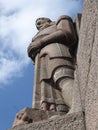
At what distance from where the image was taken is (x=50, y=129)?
3.44 m

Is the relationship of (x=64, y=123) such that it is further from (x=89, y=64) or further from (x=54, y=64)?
(x=54, y=64)

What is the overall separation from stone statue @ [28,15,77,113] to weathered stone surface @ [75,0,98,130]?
1.32 metres

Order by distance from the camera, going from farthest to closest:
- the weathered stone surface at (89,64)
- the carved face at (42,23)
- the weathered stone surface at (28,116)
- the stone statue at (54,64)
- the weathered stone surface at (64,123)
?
the carved face at (42,23)
the stone statue at (54,64)
the weathered stone surface at (28,116)
the weathered stone surface at (64,123)
the weathered stone surface at (89,64)

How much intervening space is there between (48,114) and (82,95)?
862 mm

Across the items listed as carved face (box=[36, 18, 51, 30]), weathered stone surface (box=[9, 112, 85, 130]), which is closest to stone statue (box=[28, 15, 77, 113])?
carved face (box=[36, 18, 51, 30])

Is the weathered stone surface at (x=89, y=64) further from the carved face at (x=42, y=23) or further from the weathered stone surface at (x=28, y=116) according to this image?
the carved face at (x=42, y=23)

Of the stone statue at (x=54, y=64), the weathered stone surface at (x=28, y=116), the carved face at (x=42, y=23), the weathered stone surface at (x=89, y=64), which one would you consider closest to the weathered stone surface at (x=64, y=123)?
the weathered stone surface at (x=89, y=64)

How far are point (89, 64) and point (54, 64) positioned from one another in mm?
2262

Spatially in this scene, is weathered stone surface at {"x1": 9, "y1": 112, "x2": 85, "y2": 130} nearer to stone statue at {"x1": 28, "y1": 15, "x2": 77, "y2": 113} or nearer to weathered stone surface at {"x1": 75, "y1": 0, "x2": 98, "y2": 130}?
weathered stone surface at {"x1": 75, "y1": 0, "x2": 98, "y2": 130}

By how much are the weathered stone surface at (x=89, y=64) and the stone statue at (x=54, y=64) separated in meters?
1.32

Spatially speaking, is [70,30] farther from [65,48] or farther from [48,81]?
[48,81]

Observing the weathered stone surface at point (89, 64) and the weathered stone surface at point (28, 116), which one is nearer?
the weathered stone surface at point (89, 64)

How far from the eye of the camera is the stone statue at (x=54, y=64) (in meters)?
5.10

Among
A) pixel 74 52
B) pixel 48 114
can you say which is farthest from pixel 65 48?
pixel 48 114
